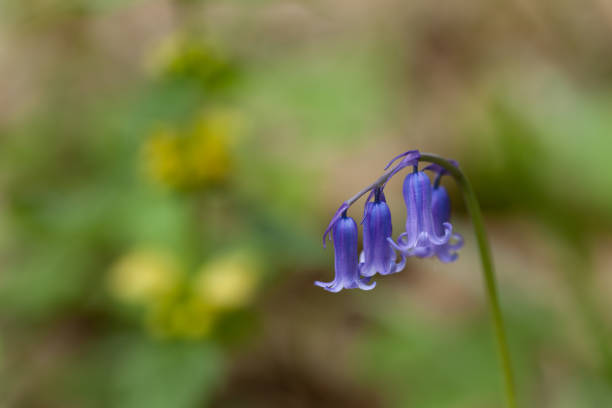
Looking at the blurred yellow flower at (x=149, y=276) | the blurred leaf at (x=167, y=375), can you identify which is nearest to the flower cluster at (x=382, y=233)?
the blurred leaf at (x=167, y=375)

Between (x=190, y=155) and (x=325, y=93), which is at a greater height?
(x=325, y=93)

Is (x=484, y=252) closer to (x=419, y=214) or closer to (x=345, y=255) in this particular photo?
(x=419, y=214)

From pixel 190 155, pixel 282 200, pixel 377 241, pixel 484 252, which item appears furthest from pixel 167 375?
pixel 484 252

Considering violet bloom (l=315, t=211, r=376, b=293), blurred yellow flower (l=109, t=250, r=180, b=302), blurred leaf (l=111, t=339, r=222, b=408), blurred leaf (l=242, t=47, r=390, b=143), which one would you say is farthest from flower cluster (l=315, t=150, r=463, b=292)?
blurred leaf (l=242, t=47, r=390, b=143)

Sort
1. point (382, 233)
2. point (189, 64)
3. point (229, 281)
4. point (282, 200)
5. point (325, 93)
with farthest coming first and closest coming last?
point (282, 200)
point (325, 93)
point (189, 64)
point (229, 281)
point (382, 233)

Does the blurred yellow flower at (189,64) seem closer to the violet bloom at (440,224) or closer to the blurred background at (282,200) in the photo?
the blurred background at (282,200)

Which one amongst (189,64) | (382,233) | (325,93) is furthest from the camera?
(325,93)

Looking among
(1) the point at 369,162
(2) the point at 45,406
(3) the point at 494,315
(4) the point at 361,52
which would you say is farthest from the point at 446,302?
(3) the point at 494,315
